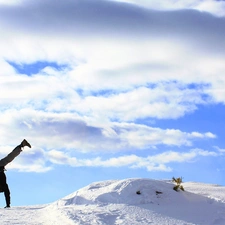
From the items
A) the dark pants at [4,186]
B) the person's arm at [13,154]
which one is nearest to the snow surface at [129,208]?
the dark pants at [4,186]

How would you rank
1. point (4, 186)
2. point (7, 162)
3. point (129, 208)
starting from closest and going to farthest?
point (129, 208), point (4, 186), point (7, 162)

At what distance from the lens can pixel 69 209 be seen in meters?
9.95

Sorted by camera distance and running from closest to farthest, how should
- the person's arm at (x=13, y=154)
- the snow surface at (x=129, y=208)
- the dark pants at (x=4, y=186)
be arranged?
1. the snow surface at (x=129, y=208)
2. the dark pants at (x=4, y=186)
3. the person's arm at (x=13, y=154)

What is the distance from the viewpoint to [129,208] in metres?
9.58

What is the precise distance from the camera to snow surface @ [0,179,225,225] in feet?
28.9

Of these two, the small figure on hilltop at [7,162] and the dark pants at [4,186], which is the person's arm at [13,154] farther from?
the dark pants at [4,186]

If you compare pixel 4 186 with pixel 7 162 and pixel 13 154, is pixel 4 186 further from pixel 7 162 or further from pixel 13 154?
pixel 13 154

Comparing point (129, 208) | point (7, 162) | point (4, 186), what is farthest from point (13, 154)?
point (129, 208)

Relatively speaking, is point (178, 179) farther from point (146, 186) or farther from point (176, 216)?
point (176, 216)

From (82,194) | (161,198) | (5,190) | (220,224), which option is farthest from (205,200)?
(5,190)

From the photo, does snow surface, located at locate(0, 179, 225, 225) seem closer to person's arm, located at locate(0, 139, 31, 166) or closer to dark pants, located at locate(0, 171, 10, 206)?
dark pants, located at locate(0, 171, 10, 206)

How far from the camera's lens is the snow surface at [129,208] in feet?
28.9

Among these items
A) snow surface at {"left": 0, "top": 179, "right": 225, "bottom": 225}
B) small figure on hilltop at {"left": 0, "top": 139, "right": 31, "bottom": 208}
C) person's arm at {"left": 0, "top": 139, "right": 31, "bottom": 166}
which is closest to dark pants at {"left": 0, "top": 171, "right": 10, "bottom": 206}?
small figure on hilltop at {"left": 0, "top": 139, "right": 31, "bottom": 208}

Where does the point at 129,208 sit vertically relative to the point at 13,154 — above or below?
below
